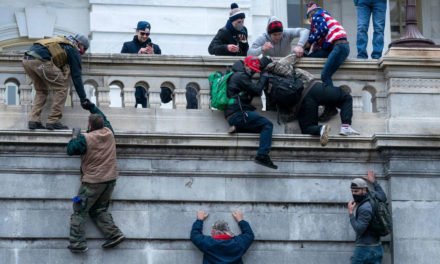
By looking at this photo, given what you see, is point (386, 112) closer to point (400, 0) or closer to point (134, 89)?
point (134, 89)

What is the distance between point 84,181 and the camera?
27375mm

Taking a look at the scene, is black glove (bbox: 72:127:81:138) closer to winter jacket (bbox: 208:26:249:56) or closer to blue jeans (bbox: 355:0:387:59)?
winter jacket (bbox: 208:26:249:56)

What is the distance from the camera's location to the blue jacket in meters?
27.5

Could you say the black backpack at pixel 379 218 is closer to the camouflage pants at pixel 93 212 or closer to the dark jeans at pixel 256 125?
the dark jeans at pixel 256 125

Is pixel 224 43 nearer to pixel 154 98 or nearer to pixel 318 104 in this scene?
pixel 154 98

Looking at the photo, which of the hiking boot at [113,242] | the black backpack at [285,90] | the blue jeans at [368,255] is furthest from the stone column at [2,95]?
the blue jeans at [368,255]

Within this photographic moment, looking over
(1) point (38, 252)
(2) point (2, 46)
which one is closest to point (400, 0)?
(2) point (2, 46)

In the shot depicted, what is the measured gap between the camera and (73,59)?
27859 millimetres

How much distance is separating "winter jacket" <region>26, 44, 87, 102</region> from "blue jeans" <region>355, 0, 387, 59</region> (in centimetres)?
500

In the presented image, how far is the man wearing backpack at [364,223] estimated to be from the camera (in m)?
27.4

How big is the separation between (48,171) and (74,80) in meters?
1.45

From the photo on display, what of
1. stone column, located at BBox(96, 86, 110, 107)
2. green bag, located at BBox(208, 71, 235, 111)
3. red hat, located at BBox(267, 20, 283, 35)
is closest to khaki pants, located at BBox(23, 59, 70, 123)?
stone column, located at BBox(96, 86, 110, 107)

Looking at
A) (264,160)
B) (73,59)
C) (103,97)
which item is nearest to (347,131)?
(264,160)

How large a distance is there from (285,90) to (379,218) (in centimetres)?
254
